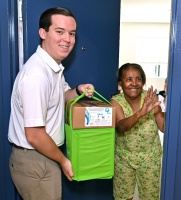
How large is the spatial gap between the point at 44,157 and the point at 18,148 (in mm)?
159

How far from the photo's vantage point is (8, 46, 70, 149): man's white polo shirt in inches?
47.5

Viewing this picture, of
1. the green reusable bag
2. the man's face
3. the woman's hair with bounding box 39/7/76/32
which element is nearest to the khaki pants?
the green reusable bag

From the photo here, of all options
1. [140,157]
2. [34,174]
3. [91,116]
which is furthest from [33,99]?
[140,157]

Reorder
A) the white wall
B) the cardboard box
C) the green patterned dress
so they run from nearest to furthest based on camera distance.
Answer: the cardboard box
the green patterned dress
the white wall

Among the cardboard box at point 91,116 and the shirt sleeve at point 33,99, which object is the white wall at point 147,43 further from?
the shirt sleeve at point 33,99

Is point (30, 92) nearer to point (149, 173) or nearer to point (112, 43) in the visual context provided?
point (112, 43)

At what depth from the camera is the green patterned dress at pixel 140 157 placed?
1729 millimetres

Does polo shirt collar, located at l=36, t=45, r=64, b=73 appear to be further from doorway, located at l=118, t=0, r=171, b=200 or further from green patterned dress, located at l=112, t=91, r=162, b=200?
doorway, located at l=118, t=0, r=171, b=200

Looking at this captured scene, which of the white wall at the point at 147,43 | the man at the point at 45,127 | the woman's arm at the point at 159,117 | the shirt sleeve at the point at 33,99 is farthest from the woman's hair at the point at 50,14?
the white wall at the point at 147,43

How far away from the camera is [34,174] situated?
4.43 ft

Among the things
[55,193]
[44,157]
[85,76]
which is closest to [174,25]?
[85,76]

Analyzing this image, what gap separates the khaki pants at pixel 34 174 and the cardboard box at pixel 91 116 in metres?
0.28

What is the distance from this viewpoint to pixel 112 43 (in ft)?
6.15

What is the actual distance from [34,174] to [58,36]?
0.79 meters
